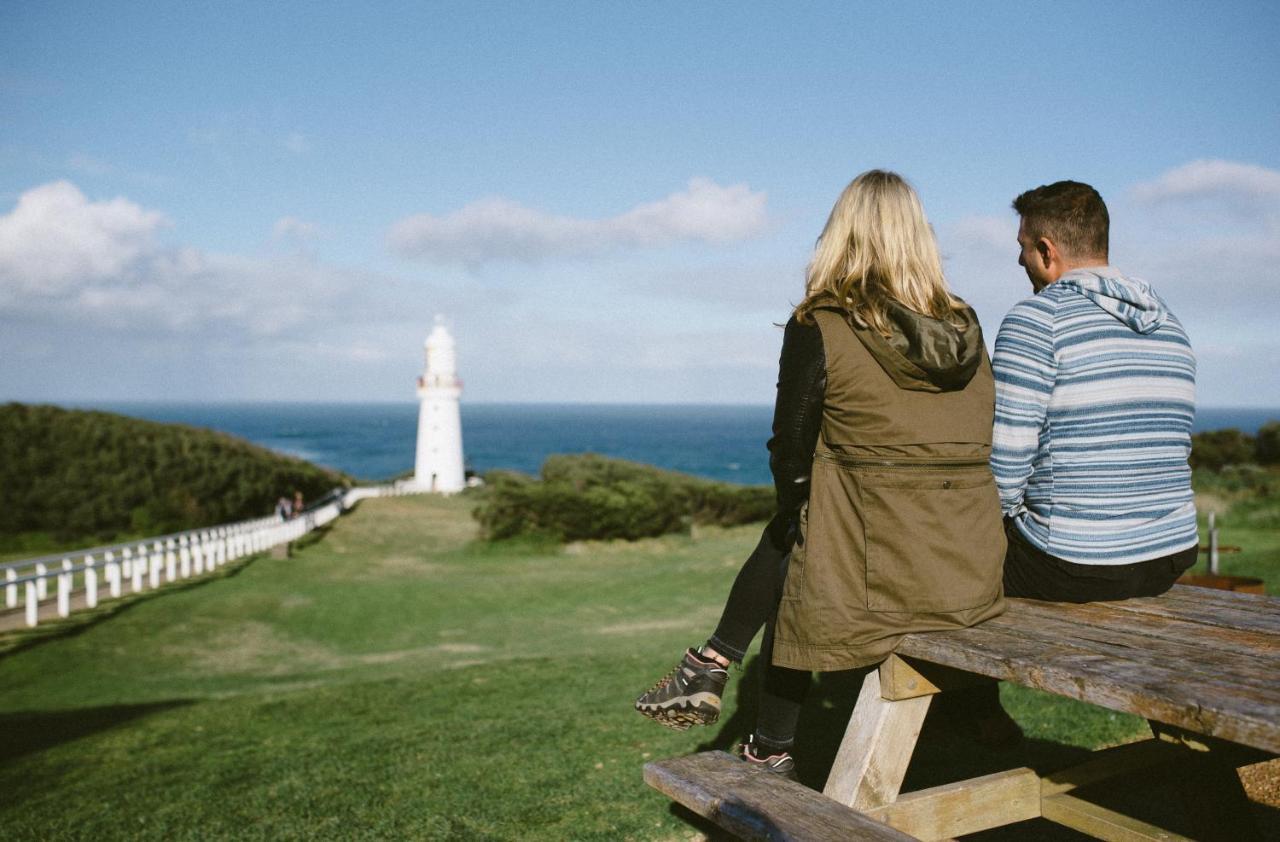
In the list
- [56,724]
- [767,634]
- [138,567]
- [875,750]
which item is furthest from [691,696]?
[138,567]

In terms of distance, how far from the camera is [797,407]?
8.46ft

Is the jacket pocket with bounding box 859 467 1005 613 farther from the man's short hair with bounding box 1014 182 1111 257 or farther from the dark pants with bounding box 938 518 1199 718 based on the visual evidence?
the man's short hair with bounding box 1014 182 1111 257

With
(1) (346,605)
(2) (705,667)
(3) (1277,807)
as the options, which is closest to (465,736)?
(2) (705,667)

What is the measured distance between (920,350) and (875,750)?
1.08 m

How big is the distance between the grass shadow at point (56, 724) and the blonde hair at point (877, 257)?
6417mm

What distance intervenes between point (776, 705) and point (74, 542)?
1039 inches

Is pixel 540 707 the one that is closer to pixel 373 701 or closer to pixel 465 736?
pixel 465 736

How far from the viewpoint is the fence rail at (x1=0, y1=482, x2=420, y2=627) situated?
1397 cm

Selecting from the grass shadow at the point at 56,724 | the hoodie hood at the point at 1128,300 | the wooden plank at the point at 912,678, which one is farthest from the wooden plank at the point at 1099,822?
the grass shadow at the point at 56,724

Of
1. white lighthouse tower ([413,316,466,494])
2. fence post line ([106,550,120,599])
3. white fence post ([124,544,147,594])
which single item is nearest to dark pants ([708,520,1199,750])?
fence post line ([106,550,120,599])

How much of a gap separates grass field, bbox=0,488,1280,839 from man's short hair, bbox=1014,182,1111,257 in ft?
7.86

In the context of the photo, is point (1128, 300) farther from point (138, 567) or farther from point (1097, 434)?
point (138, 567)

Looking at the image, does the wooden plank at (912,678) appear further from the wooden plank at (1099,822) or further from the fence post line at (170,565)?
the fence post line at (170,565)

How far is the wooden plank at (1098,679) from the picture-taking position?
172cm
